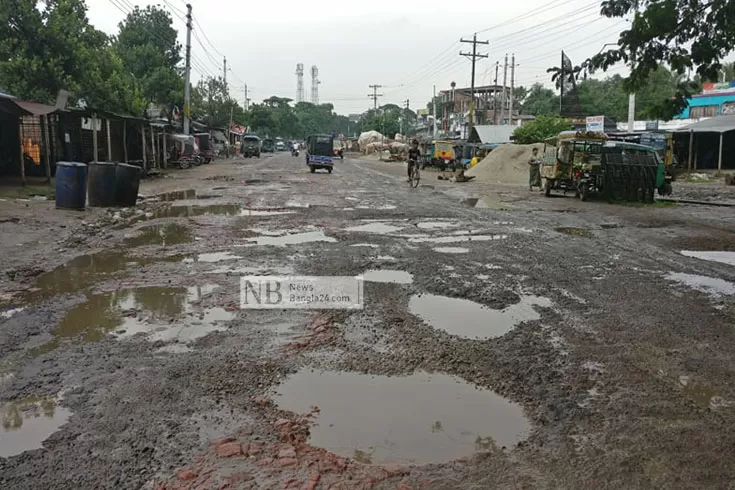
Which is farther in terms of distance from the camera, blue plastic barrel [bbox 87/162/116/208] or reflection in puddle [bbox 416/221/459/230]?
blue plastic barrel [bbox 87/162/116/208]

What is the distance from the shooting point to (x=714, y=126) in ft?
112

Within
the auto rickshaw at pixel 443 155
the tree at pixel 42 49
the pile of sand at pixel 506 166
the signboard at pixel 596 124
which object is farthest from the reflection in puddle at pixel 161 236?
the signboard at pixel 596 124

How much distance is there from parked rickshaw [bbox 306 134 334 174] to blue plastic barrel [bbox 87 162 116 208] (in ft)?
66.6

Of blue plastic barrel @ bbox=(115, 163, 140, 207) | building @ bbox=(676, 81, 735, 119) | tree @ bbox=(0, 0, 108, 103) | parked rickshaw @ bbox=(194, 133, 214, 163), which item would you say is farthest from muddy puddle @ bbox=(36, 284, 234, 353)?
building @ bbox=(676, 81, 735, 119)

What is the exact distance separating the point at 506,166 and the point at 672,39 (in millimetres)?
22859

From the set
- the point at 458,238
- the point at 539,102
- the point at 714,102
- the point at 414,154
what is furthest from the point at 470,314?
the point at 539,102

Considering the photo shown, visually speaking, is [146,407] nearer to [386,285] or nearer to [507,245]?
[386,285]

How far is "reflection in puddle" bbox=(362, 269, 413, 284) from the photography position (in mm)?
7253

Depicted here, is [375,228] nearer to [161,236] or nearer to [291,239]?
[291,239]

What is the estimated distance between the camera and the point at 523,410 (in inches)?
149

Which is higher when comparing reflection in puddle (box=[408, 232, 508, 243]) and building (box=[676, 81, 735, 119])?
building (box=[676, 81, 735, 119])

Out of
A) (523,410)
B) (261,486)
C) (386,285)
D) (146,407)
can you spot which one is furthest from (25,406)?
(386,285)

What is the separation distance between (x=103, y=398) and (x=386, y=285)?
12.3ft

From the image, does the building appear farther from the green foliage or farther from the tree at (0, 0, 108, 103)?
the tree at (0, 0, 108, 103)
